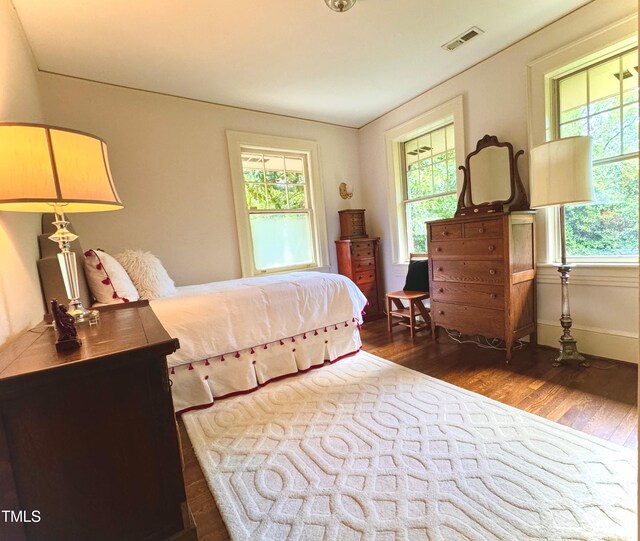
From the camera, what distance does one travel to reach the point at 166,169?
3.08 meters

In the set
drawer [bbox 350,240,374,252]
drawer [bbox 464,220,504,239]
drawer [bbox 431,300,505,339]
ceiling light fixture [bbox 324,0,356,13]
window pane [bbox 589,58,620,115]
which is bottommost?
drawer [bbox 431,300,505,339]

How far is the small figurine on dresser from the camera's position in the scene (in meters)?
0.90

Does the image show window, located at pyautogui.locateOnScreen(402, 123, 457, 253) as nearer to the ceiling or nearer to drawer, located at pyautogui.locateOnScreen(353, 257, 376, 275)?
drawer, located at pyautogui.locateOnScreen(353, 257, 376, 275)

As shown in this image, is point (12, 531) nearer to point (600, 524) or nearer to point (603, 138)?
point (600, 524)

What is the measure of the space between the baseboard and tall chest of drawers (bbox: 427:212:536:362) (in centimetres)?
13

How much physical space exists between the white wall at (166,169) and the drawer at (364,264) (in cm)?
145

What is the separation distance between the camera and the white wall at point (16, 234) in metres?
1.14

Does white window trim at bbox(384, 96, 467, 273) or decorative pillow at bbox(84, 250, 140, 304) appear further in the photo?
white window trim at bbox(384, 96, 467, 273)

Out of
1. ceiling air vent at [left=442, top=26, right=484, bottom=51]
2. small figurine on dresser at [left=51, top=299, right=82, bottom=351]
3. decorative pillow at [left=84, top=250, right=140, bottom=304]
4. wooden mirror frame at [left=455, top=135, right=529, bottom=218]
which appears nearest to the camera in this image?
small figurine on dresser at [left=51, top=299, right=82, bottom=351]

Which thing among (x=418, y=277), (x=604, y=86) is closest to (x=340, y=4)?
(x=604, y=86)

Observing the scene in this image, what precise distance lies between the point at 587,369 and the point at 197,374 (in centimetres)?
275

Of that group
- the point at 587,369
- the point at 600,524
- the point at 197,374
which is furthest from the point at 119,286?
the point at 587,369

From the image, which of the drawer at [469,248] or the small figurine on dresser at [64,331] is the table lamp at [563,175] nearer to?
the drawer at [469,248]

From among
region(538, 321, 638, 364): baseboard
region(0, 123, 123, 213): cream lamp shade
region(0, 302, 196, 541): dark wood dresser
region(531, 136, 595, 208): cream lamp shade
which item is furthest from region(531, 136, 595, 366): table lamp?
region(0, 123, 123, 213): cream lamp shade
